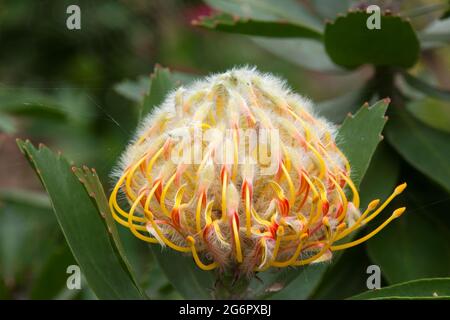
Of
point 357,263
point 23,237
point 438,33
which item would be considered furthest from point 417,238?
point 23,237

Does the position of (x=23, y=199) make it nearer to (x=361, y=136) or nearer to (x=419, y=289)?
(x=361, y=136)

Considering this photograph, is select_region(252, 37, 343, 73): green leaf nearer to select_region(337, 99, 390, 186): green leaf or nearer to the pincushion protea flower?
select_region(337, 99, 390, 186): green leaf

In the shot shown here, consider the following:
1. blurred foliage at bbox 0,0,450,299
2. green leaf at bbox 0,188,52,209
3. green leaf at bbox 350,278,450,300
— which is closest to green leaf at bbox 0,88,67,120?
blurred foliage at bbox 0,0,450,299

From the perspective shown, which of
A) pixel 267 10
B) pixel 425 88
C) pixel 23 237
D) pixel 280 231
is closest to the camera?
pixel 280 231
